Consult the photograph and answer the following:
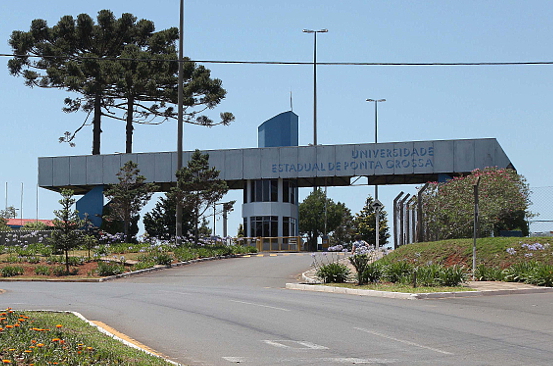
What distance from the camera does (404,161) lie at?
161 ft

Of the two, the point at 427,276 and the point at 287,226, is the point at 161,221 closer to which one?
the point at 287,226

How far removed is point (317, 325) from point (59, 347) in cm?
504

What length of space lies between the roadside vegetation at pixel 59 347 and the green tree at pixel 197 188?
29300 mm

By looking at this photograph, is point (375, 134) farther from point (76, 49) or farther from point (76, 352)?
point (76, 352)

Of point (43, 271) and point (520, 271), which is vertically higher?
point (520, 271)

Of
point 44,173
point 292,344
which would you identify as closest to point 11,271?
point 292,344

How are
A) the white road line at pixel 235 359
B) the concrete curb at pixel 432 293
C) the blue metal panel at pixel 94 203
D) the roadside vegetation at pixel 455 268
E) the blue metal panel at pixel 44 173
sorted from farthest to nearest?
the blue metal panel at pixel 44 173, the blue metal panel at pixel 94 203, the roadside vegetation at pixel 455 268, the concrete curb at pixel 432 293, the white road line at pixel 235 359

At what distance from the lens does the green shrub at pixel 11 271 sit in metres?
30.4

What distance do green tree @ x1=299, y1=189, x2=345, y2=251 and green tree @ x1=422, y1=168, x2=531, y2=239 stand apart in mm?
37347

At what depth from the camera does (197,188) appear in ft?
133

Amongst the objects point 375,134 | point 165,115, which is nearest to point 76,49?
point 165,115

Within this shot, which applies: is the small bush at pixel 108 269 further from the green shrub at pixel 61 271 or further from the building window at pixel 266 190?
the building window at pixel 266 190

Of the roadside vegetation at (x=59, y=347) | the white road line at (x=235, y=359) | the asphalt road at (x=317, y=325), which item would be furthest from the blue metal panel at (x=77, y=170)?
the white road line at (x=235, y=359)

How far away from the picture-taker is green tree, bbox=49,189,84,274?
31.0m
